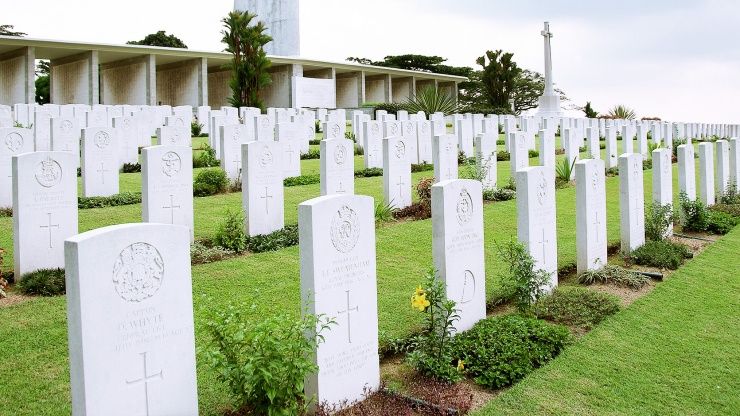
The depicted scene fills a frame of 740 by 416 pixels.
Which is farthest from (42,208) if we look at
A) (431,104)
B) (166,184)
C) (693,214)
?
(431,104)

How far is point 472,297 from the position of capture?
5742 mm

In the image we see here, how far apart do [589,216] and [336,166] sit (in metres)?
3.57

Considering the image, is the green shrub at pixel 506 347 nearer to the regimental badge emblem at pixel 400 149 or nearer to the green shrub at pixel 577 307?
the green shrub at pixel 577 307

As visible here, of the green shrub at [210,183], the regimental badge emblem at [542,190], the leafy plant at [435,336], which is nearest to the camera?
the leafy plant at [435,336]

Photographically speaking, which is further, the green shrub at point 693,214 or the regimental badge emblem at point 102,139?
the regimental badge emblem at point 102,139

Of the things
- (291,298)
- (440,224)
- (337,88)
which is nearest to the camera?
(440,224)

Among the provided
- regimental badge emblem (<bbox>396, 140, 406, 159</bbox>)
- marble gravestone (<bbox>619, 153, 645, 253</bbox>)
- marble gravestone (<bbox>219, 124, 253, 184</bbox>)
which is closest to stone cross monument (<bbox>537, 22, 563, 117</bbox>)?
marble gravestone (<bbox>219, 124, 253, 184</bbox>)

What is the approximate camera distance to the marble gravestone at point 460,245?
542cm

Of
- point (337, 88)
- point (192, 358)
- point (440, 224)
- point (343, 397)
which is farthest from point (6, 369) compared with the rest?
point (337, 88)

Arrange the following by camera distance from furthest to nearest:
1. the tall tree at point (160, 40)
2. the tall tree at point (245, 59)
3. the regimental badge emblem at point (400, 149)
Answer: the tall tree at point (160, 40), the tall tree at point (245, 59), the regimental badge emblem at point (400, 149)

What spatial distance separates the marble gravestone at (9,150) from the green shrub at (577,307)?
24.8 ft

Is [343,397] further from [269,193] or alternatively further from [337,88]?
[337,88]

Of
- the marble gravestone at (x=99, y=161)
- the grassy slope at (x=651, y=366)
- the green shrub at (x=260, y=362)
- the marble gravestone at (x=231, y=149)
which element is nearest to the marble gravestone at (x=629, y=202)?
the grassy slope at (x=651, y=366)

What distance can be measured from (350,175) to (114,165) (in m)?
4.01
